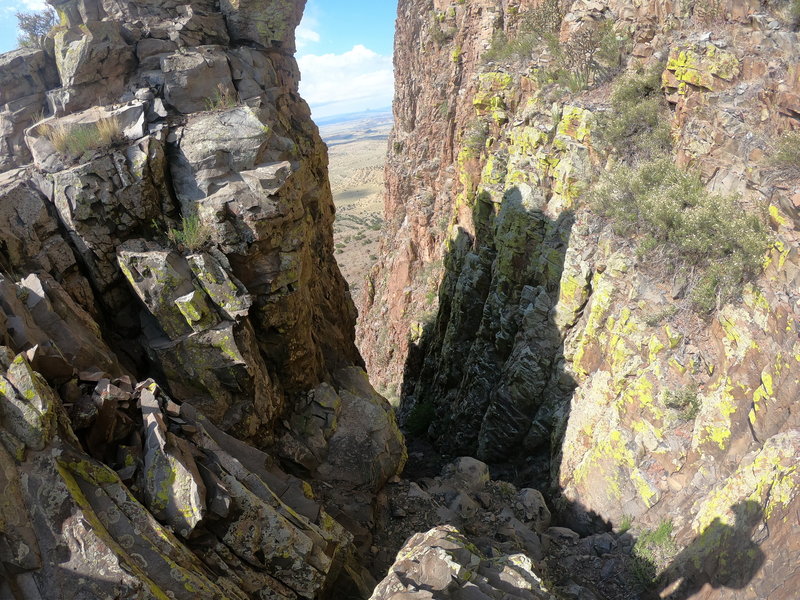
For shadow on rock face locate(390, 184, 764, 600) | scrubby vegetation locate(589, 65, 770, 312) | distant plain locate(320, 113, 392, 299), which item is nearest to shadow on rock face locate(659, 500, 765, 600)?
shadow on rock face locate(390, 184, 764, 600)

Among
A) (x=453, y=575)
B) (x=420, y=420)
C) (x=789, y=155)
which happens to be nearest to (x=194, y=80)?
(x=453, y=575)

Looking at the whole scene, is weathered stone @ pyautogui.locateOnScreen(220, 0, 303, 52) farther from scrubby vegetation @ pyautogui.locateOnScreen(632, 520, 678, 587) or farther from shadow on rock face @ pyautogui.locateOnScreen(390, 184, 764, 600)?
scrubby vegetation @ pyautogui.locateOnScreen(632, 520, 678, 587)

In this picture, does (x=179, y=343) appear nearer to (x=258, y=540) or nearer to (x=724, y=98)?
(x=258, y=540)

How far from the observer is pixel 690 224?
12.9 m

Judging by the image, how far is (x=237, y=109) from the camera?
11.5 m

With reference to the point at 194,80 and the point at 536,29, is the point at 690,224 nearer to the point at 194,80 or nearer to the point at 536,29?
the point at 194,80

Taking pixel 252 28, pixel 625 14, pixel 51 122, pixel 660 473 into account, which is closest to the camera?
pixel 51 122

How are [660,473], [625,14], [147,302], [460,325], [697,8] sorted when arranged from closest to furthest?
[147,302] < [660,473] < [697,8] < [625,14] < [460,325]

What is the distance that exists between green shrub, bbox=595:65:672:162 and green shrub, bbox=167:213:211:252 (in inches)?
533

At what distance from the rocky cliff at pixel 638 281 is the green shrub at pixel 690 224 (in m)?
0.05

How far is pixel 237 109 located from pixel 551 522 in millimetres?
14295

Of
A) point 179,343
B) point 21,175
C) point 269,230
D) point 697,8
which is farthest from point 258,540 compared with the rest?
point 697,8

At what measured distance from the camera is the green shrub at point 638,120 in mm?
15703

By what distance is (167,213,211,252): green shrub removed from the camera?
400 inches
